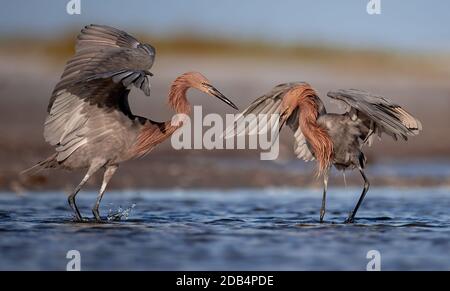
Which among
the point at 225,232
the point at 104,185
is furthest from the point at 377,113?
the point at 104,185

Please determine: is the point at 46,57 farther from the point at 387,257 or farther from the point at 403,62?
the point at 387,257

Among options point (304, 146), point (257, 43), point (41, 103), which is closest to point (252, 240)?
point (304, 146)

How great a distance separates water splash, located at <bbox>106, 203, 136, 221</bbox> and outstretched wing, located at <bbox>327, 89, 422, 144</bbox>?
2650 millimetres

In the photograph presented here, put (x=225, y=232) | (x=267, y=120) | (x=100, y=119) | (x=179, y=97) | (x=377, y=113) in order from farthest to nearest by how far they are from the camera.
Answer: (x=267, y=120), (x=179, y=97), (x=100, y=119), (x=377, y=113), (x=225, y=232)

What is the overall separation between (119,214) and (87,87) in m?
1.71

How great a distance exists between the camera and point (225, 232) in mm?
9547

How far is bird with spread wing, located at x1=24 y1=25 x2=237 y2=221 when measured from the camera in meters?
9.91

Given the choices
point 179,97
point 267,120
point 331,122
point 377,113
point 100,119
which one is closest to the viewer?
point 377,113

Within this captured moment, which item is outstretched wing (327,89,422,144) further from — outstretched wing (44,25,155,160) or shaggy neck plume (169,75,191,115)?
outstretched wing (44,25,155,160)

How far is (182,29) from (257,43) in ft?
7.23

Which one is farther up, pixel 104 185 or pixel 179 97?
pixel 179 97

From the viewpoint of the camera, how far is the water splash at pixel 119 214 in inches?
411

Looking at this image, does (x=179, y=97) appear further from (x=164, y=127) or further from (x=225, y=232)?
(x=225, y=232)

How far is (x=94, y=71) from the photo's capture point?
9.72 metres
